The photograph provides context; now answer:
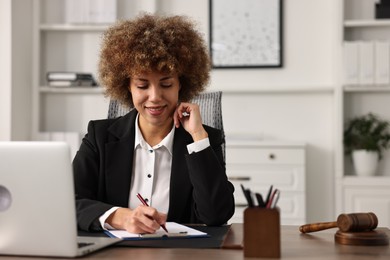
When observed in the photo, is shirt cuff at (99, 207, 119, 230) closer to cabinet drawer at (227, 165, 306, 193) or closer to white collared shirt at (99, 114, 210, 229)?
white collared shirt at (99, 114, 210, 229)

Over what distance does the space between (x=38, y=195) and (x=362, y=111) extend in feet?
11.3

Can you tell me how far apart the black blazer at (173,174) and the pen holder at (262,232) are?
564mm

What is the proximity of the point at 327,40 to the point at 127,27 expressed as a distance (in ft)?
8.47

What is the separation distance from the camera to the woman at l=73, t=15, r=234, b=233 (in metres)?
2.15

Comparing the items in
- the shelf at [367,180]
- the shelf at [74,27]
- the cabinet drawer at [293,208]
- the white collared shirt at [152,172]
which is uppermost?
the shelf at [74,27]

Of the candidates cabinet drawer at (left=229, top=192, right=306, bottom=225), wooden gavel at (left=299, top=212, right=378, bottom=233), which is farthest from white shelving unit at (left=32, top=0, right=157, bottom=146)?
wooden gavel at (left=299, top=212, right=378, bottom=233)

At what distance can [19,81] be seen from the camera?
4.61 m

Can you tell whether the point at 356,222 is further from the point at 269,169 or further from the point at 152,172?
the point at 269,169

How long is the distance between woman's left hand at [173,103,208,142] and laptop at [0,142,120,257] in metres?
0.78

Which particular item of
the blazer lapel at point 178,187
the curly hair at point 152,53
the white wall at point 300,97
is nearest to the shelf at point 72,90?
the white wall at point 300,97

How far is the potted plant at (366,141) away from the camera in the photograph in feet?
14.3

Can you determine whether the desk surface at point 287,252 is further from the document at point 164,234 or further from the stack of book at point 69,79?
the stack of book at point 69,79

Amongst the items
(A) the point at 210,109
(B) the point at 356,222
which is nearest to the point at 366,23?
(A) the point at 210,109

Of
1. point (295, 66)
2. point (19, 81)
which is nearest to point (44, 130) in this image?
point (19, 81)
